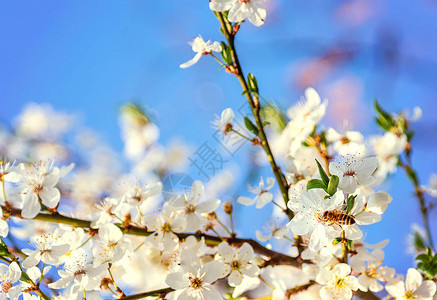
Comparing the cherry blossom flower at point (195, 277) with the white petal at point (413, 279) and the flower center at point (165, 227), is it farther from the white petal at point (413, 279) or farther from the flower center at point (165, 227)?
the white petal at point (413, 279)

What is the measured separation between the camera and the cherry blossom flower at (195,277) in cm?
94

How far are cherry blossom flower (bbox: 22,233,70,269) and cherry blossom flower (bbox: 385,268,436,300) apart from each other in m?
0.75

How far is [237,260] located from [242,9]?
0.55 m

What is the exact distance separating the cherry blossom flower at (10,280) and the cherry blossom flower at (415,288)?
0.84 metres

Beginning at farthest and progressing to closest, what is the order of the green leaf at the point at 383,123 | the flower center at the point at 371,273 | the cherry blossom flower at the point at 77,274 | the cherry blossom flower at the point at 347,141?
the green leaf at the point at 383,123
the cherry blossom flower at the point at 347,141
the flower center at the point at 371,273
the cherry blossom flower at the point at 77,274

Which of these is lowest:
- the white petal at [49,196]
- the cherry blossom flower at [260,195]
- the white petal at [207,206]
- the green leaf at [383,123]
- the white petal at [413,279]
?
the white petal at [413,279]

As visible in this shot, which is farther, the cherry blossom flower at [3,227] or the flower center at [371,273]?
the flower center at [371,273]

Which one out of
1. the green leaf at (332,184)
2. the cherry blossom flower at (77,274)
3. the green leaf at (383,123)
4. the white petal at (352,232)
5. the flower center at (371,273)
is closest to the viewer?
the green leaf at (332,184)

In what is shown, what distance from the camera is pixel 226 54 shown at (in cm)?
96

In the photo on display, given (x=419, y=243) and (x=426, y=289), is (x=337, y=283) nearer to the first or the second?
(x=426, y=289)

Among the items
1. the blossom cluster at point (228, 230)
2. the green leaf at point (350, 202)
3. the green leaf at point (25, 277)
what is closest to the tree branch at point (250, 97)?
the blossom cluster at point (228, 230)

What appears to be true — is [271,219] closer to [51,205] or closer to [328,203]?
[328,203]

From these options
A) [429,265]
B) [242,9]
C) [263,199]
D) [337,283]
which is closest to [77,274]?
[263,199]

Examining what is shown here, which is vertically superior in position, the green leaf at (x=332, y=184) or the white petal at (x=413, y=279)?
the green leaf at (x=332, y=184)
